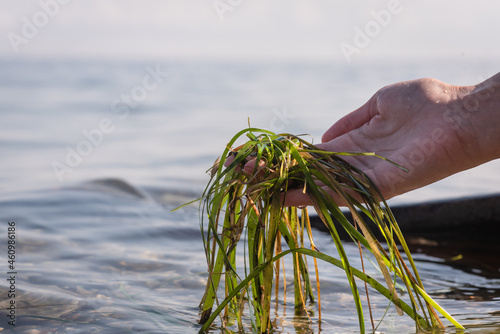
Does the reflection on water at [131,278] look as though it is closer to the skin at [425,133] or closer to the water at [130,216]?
the water at [130,216]

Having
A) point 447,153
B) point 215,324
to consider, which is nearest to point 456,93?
point 447,153

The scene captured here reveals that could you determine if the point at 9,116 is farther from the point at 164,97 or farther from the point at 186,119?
the point at 164,97

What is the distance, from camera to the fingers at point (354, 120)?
1.95 meters

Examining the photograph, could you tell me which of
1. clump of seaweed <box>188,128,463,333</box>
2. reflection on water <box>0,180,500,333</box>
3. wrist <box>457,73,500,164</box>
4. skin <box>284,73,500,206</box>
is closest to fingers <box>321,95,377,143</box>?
skin <box>284,73,500,206</box>

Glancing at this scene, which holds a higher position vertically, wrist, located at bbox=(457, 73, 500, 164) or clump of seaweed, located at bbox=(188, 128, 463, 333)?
wrist, located at bbox=(457, 73, 500, 164)

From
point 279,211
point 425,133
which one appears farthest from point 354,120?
point 279,211

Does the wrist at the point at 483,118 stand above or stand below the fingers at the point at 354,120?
below

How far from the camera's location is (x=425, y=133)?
1774mm

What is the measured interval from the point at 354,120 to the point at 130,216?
1834 mm

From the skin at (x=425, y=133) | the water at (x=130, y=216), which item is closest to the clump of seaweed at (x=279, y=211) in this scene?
the skin at (x=425, y=133)

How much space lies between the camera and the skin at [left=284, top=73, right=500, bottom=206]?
1.71 metres

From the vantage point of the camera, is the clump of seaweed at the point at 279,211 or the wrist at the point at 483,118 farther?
the wrist at the point at 483,118

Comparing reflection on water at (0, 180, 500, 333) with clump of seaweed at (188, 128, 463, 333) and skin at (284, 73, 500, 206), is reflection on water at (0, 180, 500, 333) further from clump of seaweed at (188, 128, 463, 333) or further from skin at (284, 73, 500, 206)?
skin at (284, 73, 500, 206)

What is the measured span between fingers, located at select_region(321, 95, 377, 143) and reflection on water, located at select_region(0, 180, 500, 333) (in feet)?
1.99
